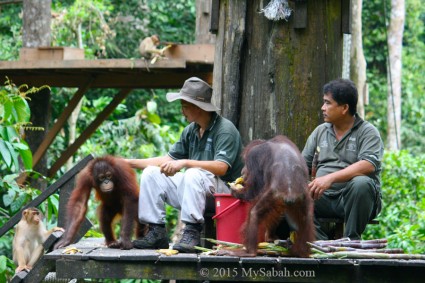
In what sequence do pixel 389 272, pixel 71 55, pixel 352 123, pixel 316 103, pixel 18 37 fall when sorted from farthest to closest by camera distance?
pixel 18 37 → pixel 71 55 → pixel 316 103 → pixel 352 123 → pixel 389 272

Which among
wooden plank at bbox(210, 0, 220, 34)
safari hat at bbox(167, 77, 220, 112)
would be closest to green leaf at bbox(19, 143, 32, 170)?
safari hat at bbox(167, 77, 220, 112)

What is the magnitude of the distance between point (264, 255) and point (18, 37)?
996 cm

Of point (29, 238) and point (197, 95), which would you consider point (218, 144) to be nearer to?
point (197, 95)

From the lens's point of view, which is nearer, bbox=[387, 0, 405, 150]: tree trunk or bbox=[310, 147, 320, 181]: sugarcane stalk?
bbox=[310, 147, 320, 181]: sugarcane stalk

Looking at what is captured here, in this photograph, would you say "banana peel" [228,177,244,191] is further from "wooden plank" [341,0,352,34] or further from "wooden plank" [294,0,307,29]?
"wooden plank" [341,0,352,34]

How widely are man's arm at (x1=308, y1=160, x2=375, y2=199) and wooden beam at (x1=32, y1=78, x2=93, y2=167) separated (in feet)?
14.5

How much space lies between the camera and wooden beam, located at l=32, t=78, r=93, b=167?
917 centimetres

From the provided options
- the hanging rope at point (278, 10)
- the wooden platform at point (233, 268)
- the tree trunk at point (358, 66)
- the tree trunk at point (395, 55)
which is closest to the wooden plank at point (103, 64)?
the hanging rope at point (278, 10)

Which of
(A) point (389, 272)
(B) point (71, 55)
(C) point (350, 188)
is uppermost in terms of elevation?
(B) point (71, 55)

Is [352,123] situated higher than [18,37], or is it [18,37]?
[18,37]

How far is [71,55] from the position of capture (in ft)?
28.9

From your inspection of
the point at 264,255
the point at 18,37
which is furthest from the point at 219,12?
the point at 18,37

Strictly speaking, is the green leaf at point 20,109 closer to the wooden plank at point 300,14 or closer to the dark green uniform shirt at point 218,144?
the dark green uniform shirt at point 218,144

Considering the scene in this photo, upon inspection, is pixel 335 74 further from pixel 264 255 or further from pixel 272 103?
pixel 264 255
